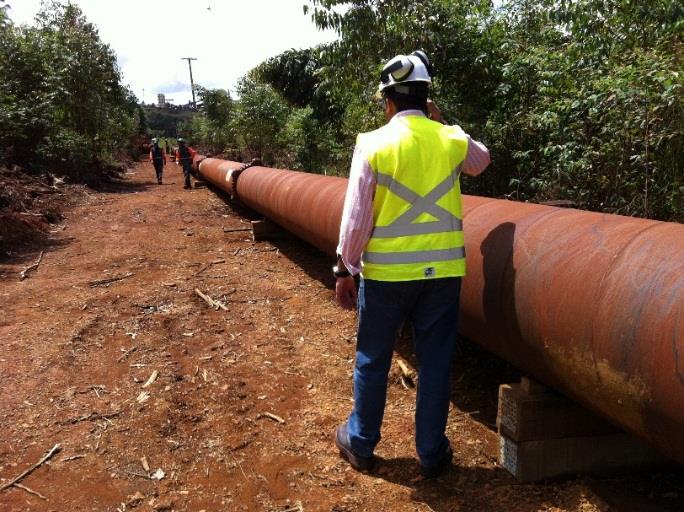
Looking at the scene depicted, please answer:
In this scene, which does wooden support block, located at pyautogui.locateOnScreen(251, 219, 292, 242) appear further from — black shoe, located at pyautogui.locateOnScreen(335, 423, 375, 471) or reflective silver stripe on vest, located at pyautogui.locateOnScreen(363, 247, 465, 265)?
reflective silver stripe on vest, located at pyautogui.locateOnScreen(363, 247, 465, 265)

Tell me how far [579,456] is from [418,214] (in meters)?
1.27

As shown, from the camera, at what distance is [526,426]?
2277 millimetres

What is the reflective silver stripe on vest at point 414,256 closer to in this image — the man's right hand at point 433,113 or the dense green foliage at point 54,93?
the man's right hand at point 433,113

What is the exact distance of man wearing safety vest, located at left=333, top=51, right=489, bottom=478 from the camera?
2209 millimetres

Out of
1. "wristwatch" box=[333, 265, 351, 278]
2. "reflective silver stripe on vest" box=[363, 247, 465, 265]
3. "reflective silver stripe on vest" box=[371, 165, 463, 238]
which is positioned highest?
"reflective silver stripe on vest" box=[371, 165, 463, 238]

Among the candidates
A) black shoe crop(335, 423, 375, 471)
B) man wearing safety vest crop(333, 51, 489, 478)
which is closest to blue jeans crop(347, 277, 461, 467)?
man wearing safety vest crop(333, 51, 489, 478)

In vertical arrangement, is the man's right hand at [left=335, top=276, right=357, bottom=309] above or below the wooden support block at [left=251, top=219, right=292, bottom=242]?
above

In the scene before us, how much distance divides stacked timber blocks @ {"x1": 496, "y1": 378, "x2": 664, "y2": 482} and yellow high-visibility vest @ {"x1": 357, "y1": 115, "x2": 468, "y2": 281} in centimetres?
62

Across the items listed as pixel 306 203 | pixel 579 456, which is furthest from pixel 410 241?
pixel 306 203

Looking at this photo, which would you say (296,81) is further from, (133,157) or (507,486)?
(507,486)

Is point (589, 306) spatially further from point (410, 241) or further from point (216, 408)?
point (216, 408)

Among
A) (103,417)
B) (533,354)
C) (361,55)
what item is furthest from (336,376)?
(361,55)

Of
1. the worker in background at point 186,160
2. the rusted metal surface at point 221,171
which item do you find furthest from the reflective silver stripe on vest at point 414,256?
the worker in background at point 186,160

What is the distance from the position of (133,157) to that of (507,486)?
39610 mm
